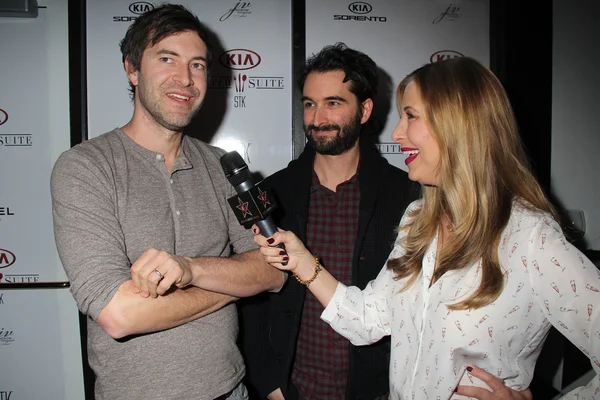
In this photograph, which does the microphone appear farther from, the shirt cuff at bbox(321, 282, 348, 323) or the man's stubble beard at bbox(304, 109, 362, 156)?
the man's stubble beard at bbox(304, 109, 362, 156)

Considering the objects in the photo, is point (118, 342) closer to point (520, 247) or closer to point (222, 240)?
point (222, 240)

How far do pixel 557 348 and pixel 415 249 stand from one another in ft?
9.59

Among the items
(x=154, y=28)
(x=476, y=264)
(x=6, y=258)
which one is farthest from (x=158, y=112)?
(x=6, y=258)

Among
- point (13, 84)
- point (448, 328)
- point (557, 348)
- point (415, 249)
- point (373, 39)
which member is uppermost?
point (373, 39)

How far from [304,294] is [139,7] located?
2764 millimetres

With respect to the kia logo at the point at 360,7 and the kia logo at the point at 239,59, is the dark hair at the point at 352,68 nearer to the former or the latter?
the kia logo at the point at 239,59

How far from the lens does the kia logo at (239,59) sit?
→ 329cm

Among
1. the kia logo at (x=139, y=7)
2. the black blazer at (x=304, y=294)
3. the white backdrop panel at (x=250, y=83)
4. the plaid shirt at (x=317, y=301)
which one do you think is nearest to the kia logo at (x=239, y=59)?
the white backdrop panel at (x=250, y=83)

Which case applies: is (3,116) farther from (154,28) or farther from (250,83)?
(154,28)

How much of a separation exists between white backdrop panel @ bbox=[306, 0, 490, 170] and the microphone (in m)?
2.23

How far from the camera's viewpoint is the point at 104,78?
3.17 metres

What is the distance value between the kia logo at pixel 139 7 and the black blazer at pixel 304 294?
2088 mm

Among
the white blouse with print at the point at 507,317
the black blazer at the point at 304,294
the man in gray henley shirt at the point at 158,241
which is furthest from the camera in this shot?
the black blazer at the point at 304,294

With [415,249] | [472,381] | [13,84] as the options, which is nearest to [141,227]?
[415,249]
